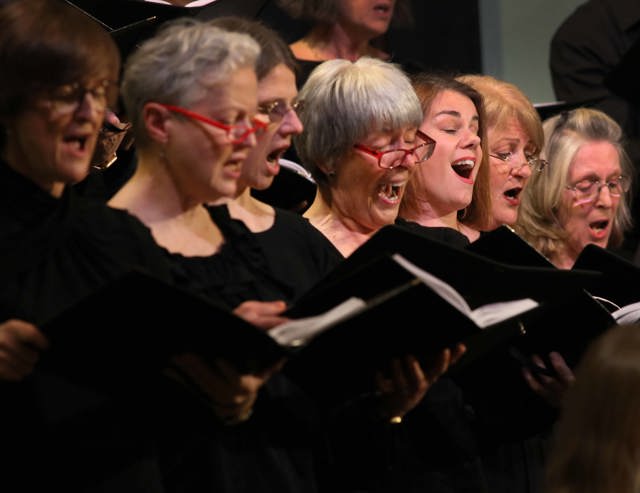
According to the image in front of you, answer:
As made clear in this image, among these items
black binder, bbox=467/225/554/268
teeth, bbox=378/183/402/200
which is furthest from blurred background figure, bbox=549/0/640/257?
black binder, bbox=467/225/554/268

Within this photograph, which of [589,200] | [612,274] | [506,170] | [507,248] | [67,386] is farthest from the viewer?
[589,200]

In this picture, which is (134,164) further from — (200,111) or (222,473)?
(222,473)

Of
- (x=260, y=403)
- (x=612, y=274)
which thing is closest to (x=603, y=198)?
(x=612, y=274)

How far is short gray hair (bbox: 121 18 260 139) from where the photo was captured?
2.55 meters

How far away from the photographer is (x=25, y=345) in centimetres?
223

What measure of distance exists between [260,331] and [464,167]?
1.69 metres

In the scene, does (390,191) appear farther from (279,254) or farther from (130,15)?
(130,15)

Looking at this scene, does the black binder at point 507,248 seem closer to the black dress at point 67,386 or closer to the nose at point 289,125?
the nose at point 289,125

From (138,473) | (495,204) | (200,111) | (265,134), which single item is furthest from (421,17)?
(138,473)

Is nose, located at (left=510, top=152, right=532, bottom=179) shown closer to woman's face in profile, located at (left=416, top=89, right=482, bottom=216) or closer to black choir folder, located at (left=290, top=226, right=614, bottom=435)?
woman's face in profile, located at (left=416, top=89, right=482, bottom=216)

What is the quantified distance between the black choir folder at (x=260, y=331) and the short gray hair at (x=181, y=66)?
19.6 inches

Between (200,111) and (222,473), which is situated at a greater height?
(200,111)

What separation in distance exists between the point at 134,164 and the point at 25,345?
42.9 inches

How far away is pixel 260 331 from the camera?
2199mm
